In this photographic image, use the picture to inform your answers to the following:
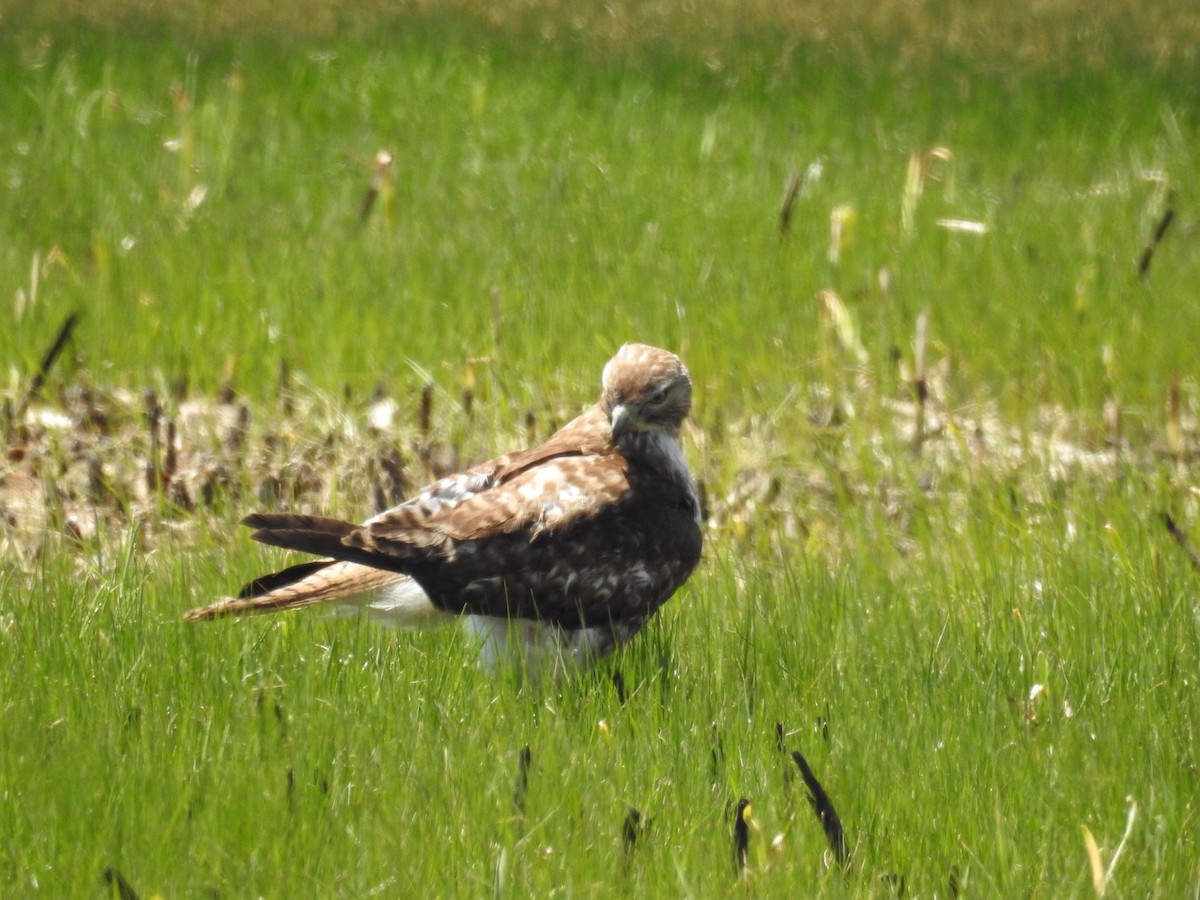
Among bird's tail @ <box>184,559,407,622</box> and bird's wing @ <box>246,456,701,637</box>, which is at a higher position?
bird's wing @ <box>246,456,701,637</box>

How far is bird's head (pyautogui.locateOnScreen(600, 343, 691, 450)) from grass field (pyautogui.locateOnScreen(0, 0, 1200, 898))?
51 cm

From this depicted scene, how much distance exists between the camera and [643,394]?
179 inches

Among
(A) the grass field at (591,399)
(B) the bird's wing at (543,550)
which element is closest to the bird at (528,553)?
(B) the bird's wing at (543,550)

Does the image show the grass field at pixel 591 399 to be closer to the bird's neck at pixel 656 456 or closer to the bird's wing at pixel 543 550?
the bird's wing at pixel 543 550

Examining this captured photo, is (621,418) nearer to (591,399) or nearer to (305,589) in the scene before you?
(305,589)

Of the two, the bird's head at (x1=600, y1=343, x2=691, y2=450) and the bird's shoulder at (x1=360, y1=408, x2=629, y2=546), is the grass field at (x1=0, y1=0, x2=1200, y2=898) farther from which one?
the bird's head at (x1=600, y1=343, x2=691, y2=450)

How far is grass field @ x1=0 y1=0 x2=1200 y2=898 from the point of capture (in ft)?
10.9

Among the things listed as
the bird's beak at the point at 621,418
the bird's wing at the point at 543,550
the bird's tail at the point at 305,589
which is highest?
the bird's beak at the point at 621,418

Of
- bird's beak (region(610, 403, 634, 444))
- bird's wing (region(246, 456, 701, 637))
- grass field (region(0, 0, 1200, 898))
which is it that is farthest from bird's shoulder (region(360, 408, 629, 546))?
grass field (region(0, 0, 1200, 898))

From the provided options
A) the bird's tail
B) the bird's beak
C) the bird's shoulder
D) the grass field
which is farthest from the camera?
the bird's beak

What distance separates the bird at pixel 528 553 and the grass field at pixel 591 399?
156 mm

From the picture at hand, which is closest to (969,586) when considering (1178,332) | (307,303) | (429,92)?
(1178,332)

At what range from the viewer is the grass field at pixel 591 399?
10.9ft

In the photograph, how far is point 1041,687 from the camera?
377cm
